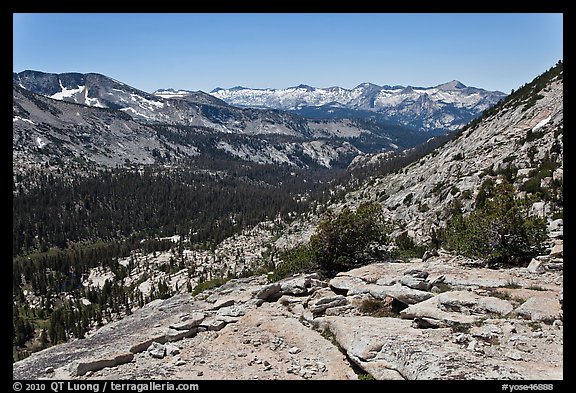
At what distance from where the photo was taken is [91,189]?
193625mm

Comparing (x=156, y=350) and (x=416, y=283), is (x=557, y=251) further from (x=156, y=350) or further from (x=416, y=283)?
(x=156, y=350)

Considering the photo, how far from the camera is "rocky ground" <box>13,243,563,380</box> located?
1002 cm

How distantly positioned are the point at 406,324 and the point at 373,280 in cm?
623

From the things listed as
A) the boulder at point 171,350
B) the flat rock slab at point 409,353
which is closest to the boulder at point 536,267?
the flat rock slab at point 409,353

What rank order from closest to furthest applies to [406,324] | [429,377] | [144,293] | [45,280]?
1. [429,377]
2. [406,324]
3. [144,293]
4. [45,280]

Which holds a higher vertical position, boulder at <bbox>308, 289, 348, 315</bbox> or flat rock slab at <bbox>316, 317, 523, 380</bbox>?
flat rock slab at <bbox>316, 317, 523, 380</bbox>

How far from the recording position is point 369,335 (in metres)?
12.0

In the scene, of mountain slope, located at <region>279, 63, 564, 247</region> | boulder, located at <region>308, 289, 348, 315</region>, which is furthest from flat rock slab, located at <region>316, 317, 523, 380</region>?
mountain slope, located at <region>279, 63, 564, 247</region>

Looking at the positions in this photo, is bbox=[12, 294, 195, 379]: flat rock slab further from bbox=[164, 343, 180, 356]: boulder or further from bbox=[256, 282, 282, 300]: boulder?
bbox=[256, 282, 282, 300]: boulder

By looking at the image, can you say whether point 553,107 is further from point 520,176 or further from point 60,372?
point 60,372

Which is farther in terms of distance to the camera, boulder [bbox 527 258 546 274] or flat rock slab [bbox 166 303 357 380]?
boulder [bbox 527 258 546 274]

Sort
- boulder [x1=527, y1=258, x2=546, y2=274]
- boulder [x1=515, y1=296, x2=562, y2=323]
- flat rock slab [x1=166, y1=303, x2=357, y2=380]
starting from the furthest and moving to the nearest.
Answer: boulder [x1=527, y1=258, x2=546, y2=274] < boulder [x1=515, y1=296, x2=562, y2=323] < flat rock slab [x1=166, y1=303, x2=357, y2=380]

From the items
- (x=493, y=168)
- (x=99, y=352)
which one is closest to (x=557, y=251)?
(x=99, y=352)
